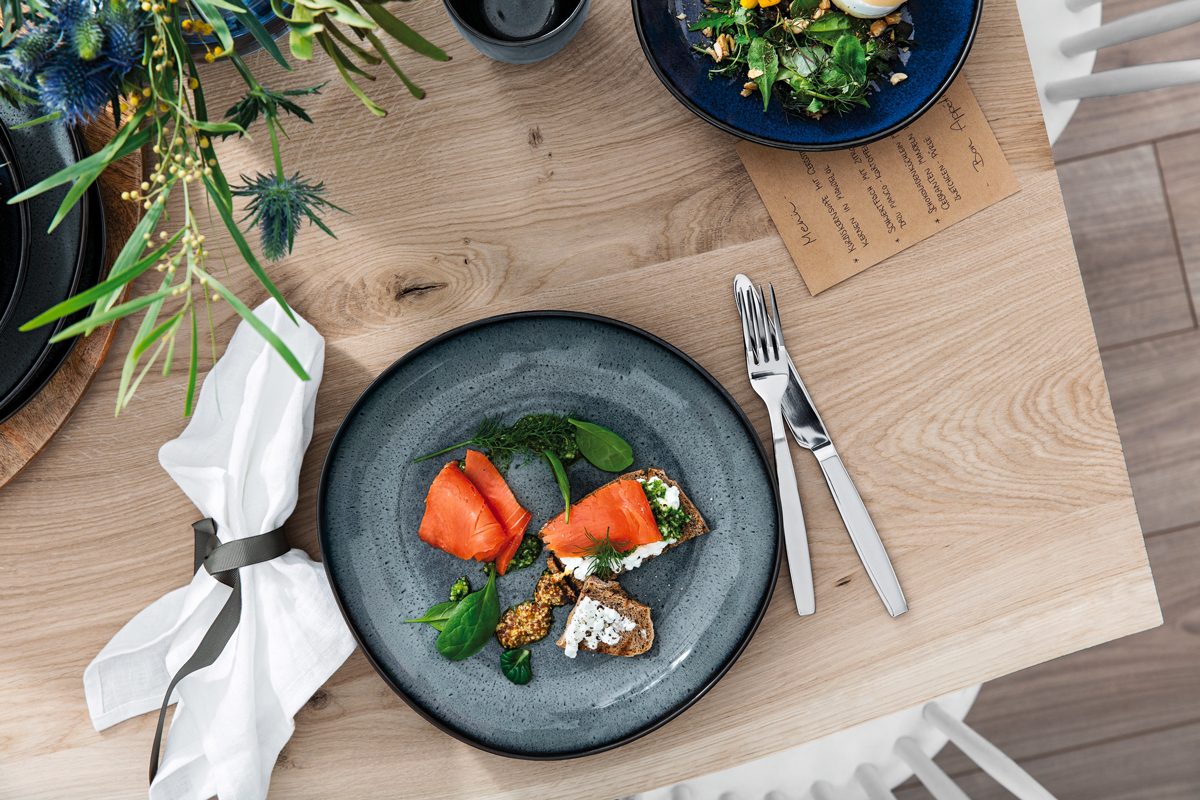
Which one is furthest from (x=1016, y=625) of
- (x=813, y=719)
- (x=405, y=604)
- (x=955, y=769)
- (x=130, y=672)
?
(x=130, y=672)

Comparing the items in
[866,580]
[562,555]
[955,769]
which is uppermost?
[562,555]

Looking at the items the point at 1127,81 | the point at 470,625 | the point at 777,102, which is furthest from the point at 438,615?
the point at 1127,81

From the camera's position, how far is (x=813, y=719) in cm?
85

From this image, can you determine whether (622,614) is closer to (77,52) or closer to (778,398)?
(778,398)

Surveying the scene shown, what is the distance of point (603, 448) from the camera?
0.80 metres

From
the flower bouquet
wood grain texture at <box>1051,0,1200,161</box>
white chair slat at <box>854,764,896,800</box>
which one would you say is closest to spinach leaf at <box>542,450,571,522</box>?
the flower bouquet

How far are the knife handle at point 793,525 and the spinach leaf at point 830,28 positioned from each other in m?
0.41

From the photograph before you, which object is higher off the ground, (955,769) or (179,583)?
(179,583)

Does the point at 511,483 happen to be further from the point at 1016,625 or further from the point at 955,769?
the point at 955,769

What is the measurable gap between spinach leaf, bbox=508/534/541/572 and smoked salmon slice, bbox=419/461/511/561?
0.02 metres

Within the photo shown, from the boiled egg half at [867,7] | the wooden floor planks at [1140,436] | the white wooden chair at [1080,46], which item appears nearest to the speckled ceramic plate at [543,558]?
the boiled egg half at [867,7]

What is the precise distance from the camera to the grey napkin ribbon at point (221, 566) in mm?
790

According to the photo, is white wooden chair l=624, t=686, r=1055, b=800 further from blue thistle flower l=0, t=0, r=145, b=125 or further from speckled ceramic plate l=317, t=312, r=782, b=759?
blue thistle flower l=0, t=0, r=145, b=125

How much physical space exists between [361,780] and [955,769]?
137 centimetres
